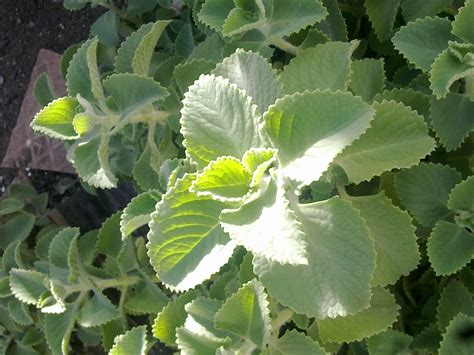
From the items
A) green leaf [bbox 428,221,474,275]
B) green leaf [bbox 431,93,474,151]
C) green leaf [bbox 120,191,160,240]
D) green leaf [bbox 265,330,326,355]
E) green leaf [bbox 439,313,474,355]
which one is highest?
green leaf [bbox 120,191,160,240]

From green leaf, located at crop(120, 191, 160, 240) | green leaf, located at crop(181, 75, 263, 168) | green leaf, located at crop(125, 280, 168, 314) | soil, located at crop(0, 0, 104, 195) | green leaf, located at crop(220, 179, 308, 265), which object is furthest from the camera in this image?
soil, located at crop(0, 0, 104, 195)

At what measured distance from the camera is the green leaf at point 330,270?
69cm

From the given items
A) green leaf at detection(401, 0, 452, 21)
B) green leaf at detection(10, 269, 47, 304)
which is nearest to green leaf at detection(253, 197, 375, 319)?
green leaf at detection(401, 0, 452, 21)

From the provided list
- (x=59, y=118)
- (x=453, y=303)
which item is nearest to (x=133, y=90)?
(x=59, y=118)

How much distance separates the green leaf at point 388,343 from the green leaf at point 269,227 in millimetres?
319

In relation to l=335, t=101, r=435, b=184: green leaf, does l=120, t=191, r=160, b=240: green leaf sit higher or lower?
lower

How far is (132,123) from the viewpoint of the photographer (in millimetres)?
990

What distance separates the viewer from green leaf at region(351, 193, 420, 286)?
0.83 metres

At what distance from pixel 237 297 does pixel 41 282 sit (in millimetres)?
579

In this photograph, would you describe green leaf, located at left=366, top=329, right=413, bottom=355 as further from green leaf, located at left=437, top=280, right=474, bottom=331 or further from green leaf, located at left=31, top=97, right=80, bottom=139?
green leaf, located at left=31, top=97, right=80, bottom=139

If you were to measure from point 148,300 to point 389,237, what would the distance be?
19.8 inches

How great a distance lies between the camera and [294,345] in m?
0.83

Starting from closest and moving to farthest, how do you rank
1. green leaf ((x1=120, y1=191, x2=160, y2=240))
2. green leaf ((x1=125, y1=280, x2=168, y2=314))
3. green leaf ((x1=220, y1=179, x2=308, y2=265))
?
1. green leaf ((x1=220, y1=179, x2=308, y2=265))
2. green leaf ((x1=120, y1=191, x2=160, y2=240))
3. green leaf ((x1=125, y1=280, x2=168, y2=314))

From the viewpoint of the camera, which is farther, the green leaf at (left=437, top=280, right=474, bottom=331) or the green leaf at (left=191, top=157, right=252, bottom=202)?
the green leaf at (left=437, top=280, right=474, bottom=331)
